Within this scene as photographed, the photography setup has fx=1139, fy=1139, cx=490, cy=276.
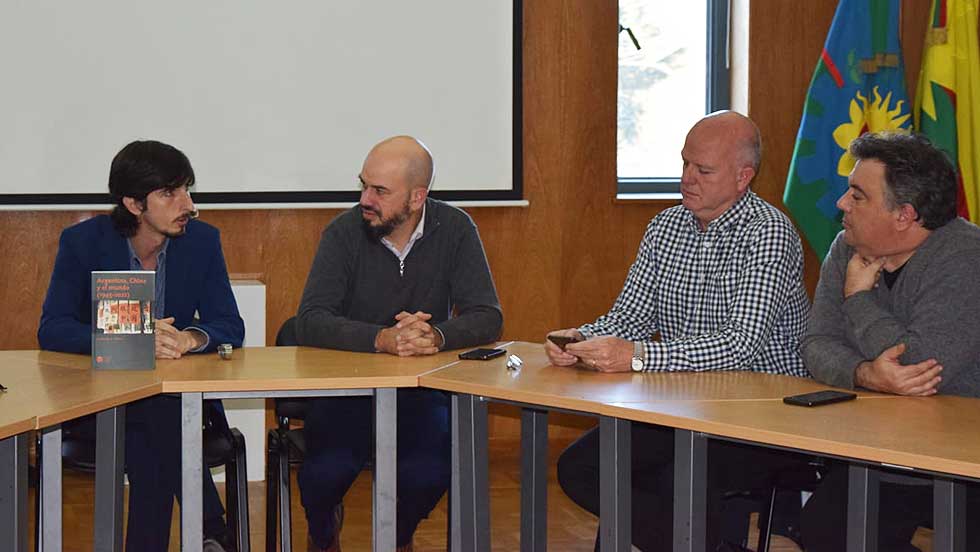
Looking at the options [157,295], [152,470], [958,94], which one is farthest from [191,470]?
[958,94]

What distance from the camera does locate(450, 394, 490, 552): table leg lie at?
278cm

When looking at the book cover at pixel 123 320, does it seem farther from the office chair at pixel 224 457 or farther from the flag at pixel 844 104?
the flag at pixel 844 104

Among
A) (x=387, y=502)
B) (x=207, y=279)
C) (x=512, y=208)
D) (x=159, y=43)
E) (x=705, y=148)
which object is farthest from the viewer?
(x=512, y=208)

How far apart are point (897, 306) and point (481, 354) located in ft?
3.48

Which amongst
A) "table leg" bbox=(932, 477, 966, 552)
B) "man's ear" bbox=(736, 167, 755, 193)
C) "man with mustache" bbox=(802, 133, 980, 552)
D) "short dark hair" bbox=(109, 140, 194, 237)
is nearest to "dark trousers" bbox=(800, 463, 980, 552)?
"man with mustache" bbox=(802, 133, 980, 552)

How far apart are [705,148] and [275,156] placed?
2.02 meters

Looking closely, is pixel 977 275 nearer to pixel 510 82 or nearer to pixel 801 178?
pixel 801 178

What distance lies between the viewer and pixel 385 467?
2.82m

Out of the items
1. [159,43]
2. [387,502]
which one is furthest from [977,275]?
[159,43]

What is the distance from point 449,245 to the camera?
3.41 m

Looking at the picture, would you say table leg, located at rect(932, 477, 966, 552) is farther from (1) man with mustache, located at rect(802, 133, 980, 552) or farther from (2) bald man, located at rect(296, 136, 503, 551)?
(2) bald man, located at rect(296, 136, 503, 551)

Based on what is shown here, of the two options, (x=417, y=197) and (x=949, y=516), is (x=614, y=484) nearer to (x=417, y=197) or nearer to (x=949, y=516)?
(x=949, y=516)

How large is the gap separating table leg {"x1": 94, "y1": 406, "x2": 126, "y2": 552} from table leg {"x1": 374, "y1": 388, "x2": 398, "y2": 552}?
60 cm

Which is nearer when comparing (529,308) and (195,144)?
(195,144)
